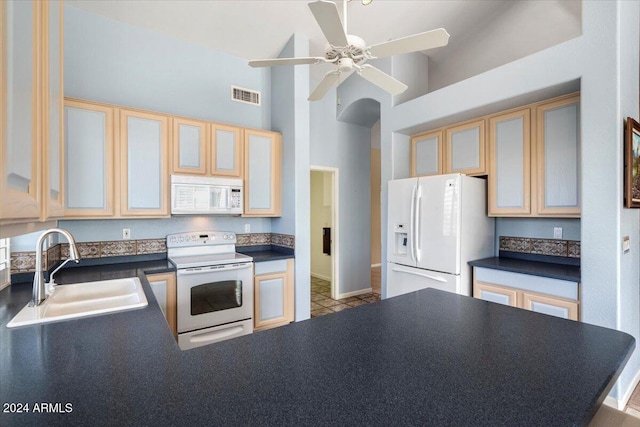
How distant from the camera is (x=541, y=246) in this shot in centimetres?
291

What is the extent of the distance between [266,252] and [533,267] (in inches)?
105

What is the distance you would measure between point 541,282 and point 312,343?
2.24 meters

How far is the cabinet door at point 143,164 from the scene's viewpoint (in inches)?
105

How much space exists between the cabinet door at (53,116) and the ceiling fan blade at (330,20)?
38.5 inches

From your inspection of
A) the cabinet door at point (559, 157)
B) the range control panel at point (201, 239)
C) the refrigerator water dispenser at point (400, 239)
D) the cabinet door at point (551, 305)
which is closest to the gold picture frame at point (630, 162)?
the cabinet door at point (559, 157)

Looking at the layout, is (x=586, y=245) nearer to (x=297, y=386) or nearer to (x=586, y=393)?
(x=586, y=393)

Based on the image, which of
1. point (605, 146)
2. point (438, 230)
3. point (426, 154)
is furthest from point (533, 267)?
point (426, 154)

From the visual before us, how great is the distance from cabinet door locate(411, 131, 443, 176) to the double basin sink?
306 cm

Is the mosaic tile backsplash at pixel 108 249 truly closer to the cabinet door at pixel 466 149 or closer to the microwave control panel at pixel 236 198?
the microwave control panel at pixel 236 198

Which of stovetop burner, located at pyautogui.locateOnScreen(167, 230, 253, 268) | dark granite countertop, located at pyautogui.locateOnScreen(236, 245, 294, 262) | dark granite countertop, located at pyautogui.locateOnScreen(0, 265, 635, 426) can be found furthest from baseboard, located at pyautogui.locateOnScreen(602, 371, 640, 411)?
stovetop burner, located at pyautogui.locateOnScreen(167, 230, 253, 268)

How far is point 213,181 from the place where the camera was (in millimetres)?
3039

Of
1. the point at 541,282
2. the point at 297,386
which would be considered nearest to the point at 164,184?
the point at 297,386

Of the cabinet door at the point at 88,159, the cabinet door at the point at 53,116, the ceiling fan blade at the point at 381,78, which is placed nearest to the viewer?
the cabinet door at the point at 53,116

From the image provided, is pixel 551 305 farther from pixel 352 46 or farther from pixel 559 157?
pixel 352 46
